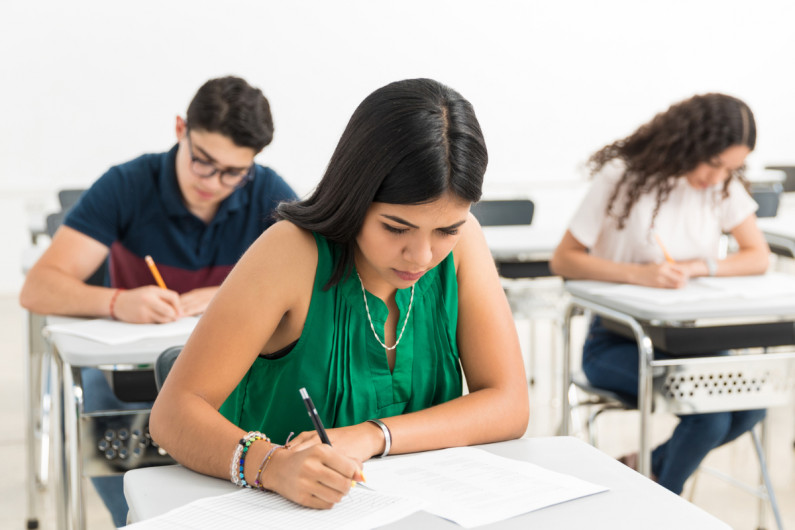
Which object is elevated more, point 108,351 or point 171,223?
point 171,223

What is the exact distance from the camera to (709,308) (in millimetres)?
2281

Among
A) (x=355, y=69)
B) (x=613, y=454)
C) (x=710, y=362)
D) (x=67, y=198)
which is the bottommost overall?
(x=613, y=454)

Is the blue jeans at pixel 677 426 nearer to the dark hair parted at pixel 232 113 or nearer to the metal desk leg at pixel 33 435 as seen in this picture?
the dark hair parted at pixel 232 113

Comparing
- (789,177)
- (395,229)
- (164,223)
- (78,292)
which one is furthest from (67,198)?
(789,177)

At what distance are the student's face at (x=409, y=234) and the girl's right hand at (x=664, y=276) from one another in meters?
1.34

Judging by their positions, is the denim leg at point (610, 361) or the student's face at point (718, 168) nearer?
the denim leg at point (610, 361)

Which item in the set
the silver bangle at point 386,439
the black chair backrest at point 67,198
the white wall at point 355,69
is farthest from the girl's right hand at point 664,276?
the white wall at point 355,69

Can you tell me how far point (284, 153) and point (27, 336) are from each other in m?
3.29

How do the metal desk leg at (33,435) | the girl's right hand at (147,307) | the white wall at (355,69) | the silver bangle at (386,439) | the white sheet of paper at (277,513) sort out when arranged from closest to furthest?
the white sheet of paper at (277,513)
the silver bangle at (386,439)
the girl's right hand at (147,307)
the metal desk leg at (33,435)
the white wall at (355,69)

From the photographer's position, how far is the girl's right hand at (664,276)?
252cm

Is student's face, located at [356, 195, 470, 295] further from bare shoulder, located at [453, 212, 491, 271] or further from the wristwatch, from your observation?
the wristwatch

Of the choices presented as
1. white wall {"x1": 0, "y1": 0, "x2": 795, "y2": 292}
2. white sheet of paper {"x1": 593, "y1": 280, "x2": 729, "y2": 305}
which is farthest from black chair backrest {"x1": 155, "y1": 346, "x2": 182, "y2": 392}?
white wall {"x1": 0, "y1": 0, "x2": 795, "y2": 292}

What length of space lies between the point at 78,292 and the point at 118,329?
7.8 inches

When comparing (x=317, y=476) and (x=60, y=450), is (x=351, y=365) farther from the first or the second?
(x=60, y=450)
